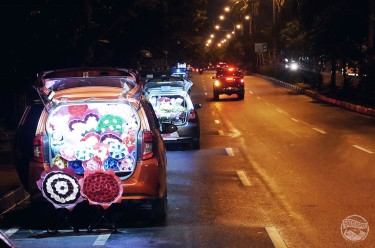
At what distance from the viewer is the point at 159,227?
920 centimetres

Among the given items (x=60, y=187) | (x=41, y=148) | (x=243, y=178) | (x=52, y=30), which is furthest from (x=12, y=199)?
(x=52, y=30)

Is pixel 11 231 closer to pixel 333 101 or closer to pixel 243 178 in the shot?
pixel 243 178

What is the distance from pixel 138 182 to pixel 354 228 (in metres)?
2.85

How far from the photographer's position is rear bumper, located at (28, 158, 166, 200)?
900cm

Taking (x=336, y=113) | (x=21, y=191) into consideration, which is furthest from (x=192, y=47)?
(x=21, y=191)

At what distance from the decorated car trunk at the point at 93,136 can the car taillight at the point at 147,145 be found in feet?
0.39

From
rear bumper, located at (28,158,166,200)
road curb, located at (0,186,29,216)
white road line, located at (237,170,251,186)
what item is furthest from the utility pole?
rear bumper, located at (28,158,166,200)

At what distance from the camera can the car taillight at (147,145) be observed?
9.10m

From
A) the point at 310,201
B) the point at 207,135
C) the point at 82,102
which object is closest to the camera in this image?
the point at 82,102

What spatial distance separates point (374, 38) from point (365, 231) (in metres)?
30.9

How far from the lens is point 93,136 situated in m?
8.98

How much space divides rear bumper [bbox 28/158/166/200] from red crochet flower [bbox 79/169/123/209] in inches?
5.6

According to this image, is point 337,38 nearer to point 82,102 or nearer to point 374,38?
point 374,38

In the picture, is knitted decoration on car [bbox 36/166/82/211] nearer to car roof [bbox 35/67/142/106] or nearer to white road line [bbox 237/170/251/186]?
car roof [bbox 35/67/142/106]
